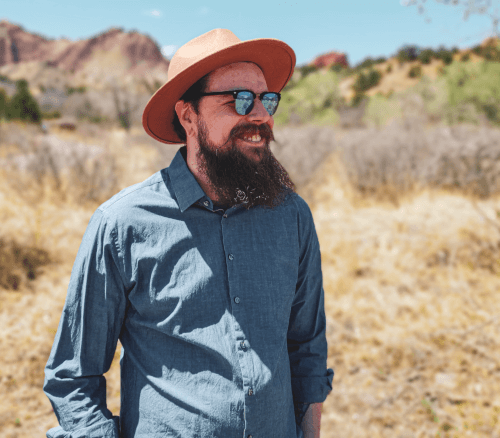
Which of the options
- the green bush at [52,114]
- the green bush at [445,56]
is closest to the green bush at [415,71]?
the green bush at [445,56]

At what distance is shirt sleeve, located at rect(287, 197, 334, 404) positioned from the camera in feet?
4.64

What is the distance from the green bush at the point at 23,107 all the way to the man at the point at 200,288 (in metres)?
17.7

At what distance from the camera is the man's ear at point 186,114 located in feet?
4.66

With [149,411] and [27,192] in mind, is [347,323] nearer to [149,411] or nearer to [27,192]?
[149,411]

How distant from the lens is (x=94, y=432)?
111 cm

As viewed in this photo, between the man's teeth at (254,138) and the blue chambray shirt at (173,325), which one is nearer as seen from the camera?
the blue chambray shirt at (173,325)

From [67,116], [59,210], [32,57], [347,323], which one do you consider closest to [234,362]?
[347,323]

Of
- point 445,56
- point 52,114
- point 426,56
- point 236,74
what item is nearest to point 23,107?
point 52,114

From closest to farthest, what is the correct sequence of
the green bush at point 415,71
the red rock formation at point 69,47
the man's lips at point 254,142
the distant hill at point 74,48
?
the man's lips at point 254,142 → the green bush at point 415,71 → the distant hill at point 74,48 → the red rock formation at point 69,47

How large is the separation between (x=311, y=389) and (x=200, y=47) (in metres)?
1.32

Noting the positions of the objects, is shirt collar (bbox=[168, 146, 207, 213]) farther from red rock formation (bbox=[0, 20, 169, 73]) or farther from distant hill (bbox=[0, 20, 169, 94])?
red rock formation (bbox=[0, 20, 169, 73])

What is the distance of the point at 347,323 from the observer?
4.20 meters

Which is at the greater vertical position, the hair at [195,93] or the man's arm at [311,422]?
the hair at [195,93]

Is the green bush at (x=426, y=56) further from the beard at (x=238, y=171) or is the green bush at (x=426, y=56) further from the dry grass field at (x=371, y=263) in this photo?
the beard at (x=238, y=171)
